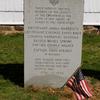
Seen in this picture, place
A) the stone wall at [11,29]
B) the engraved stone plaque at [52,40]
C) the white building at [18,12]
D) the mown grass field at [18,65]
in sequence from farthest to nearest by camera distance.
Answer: the stone wall at [11,29]
the white building at [18,12]
the mown grass field at [18,65]
the engraved stone plaque at [52,40]

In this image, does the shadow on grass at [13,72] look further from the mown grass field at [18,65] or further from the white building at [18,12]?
the white building at [18,12]

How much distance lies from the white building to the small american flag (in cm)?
581

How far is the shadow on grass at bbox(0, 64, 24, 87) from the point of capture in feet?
30.2

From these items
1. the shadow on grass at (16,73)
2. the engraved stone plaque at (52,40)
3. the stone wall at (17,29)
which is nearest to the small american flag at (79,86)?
the engraved stone plaque at (52,40)

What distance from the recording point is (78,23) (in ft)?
27.1

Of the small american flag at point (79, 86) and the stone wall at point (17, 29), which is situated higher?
the stone wall at point (17, 29)

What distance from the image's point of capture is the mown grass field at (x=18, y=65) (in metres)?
8.34

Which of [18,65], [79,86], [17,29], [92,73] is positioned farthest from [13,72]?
[17,29]

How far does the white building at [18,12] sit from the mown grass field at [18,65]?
2.08ft

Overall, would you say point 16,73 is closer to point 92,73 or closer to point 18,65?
point 18,65

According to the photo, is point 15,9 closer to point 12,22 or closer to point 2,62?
point 12,22

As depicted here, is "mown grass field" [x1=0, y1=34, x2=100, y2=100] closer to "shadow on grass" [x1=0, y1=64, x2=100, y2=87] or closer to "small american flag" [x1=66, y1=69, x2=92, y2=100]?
"shadow on grass" [x1=0, y1=64, x2=100, y2=87]

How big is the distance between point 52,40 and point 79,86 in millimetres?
985

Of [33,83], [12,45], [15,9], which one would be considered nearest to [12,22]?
[15,9]
